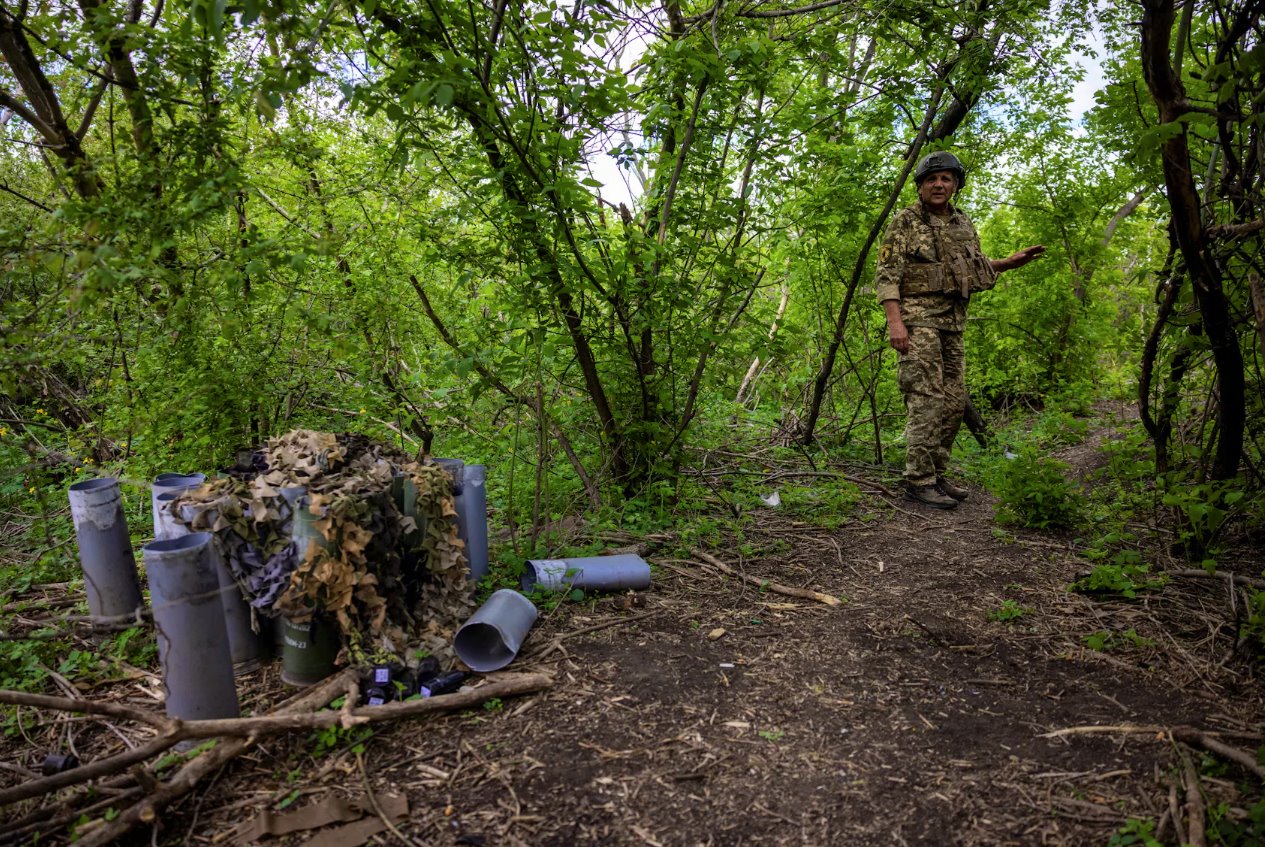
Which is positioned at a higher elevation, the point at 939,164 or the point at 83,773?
the point at 939,164

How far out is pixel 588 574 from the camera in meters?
3.40

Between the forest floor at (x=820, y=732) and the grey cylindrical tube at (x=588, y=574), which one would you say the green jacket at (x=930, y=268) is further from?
the grey cylindrical tube at (x=588, y=574)

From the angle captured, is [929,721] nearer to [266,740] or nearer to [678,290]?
[266,740]

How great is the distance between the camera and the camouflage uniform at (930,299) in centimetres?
482

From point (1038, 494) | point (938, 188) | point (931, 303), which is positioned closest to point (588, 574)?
point (1038, 494)

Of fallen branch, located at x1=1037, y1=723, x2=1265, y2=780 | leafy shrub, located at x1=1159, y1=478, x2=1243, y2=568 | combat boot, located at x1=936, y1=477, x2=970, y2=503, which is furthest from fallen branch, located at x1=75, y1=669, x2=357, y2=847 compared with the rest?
combat boot, located at x1=936, y1=477, x2=970, y2=503

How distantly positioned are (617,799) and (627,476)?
276 centimetres

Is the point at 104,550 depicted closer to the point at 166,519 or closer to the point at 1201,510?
the point at 166,519

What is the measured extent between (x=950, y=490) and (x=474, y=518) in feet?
10.7

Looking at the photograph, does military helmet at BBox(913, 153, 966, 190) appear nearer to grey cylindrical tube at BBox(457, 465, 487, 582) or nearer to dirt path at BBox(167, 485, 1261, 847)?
dirt path at BBox(167, 485, 1261, 847)

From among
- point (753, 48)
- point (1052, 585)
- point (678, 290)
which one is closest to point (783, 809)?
point (1052, 585)

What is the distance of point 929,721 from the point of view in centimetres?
238

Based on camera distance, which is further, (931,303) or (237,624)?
(931,303)

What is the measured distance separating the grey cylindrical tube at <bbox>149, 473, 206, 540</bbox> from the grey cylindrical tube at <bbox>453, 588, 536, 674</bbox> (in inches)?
54.2
